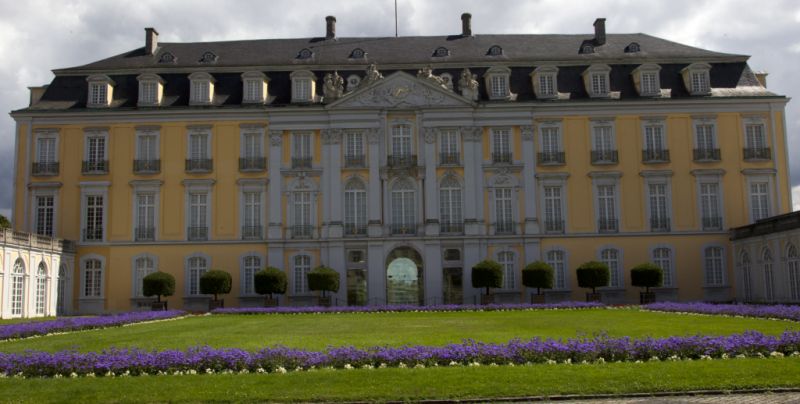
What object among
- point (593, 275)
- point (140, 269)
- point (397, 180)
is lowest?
point (593, 275)

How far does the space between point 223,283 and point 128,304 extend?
5.76 m

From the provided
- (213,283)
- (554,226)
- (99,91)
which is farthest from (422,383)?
(99,91)

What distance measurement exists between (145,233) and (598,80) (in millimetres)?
25558

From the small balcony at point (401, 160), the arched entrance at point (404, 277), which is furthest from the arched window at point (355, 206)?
the arched entrance at point (404, 277)

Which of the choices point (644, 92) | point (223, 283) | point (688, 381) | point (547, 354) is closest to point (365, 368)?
point (547, 354)

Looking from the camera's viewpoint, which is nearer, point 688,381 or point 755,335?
point 688,381

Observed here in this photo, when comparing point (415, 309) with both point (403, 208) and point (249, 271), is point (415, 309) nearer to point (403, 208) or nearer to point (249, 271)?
point (403, 208)

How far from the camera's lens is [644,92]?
4550 cm

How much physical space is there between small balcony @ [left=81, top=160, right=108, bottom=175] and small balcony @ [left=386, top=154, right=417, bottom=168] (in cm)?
1504

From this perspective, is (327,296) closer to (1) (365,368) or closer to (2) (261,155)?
(2) (261,155)

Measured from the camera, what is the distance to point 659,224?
44.8 meters

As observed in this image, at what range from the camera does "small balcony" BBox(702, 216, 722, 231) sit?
44.6 meters

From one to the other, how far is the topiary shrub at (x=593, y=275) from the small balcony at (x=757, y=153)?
10.5 meters

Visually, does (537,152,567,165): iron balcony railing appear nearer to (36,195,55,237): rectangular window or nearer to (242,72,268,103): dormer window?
(242,72,268,103): dormer window
